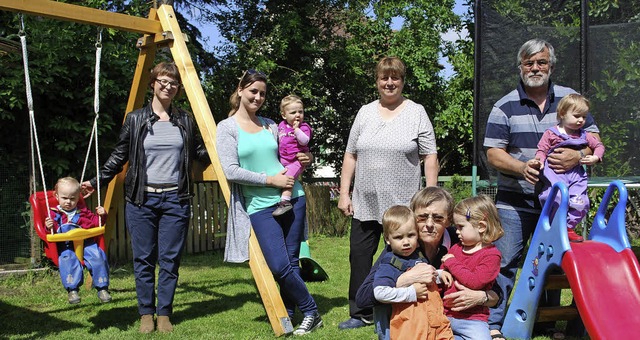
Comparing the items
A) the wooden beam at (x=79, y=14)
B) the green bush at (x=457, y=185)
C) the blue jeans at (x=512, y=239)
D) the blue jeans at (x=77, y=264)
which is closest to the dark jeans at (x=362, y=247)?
the blue jeans at (x=512, y=239)

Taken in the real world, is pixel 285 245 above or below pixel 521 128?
below

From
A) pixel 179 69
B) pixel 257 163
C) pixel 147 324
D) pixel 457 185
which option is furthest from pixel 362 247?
pixel 457 185

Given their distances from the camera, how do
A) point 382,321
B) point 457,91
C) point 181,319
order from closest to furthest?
point 382,321
point 181,319
point 457,91

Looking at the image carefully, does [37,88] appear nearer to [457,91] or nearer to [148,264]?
[148,264]

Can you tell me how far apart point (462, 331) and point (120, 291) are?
12.8 feet

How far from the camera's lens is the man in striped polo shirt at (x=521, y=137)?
3.96 m

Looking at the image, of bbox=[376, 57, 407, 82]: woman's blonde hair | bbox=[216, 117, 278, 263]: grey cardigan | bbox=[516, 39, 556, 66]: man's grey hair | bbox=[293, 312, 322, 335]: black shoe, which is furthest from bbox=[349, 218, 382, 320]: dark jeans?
bbox=[516, 39, 556, 66]: man's grey hair

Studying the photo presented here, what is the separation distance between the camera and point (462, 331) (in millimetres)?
3254

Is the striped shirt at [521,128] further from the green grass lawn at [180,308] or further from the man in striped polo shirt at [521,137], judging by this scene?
the green grass lawn at [180,308]

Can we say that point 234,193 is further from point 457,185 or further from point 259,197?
point 457,185

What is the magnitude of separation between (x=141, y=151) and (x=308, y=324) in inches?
65.3

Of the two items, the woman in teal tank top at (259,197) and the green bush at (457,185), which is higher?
the woman in teal tank top at (259,197)

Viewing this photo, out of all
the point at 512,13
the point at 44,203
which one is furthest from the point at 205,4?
the point at 44,203

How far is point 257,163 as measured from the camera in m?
4.40
